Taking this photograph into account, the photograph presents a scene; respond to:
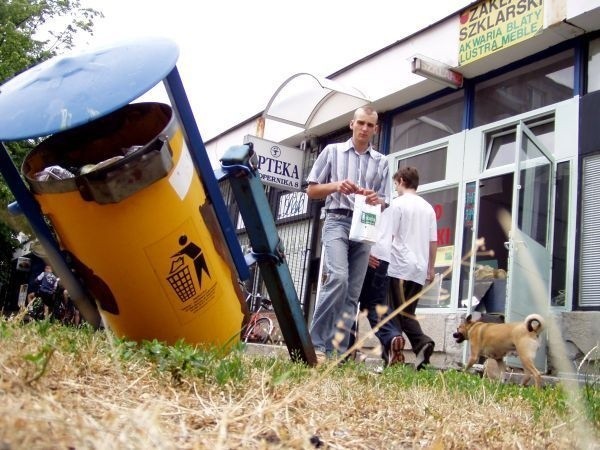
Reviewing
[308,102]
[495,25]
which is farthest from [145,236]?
[308,102]

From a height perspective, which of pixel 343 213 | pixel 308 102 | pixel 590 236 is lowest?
pixel 343 213

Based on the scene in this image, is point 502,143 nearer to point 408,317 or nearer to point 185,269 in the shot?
point 408,317

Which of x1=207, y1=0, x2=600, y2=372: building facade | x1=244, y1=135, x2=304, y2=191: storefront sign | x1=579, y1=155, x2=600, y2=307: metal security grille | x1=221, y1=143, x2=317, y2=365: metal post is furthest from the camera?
x1=244, y1=135, x2=304, y2=191: storefront sign

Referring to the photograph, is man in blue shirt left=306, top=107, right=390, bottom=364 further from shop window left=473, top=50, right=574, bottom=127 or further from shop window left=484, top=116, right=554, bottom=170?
shop window left=473, top=50, right=574, bottom=127

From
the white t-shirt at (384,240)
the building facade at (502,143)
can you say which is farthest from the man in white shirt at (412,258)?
the building facade at (502,143)

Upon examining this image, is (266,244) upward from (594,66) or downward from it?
downward

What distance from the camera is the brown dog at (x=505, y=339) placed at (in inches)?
230

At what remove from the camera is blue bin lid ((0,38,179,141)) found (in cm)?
243

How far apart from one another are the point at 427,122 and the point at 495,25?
2069mm

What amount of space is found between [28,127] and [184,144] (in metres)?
0.73

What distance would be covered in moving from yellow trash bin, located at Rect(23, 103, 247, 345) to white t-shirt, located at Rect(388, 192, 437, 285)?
2719mm

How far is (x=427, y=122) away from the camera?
9734 millimetres

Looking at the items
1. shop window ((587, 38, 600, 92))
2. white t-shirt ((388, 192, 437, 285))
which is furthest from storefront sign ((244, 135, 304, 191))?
white t-shirt ((388, 192, 437, 285))

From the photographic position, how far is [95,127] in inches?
131
